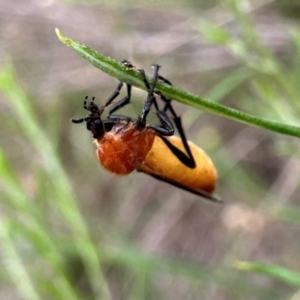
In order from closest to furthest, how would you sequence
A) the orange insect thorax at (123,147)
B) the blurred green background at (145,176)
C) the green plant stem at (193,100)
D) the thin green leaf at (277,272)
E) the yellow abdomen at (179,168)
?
the green plant stem at (193,100)
the thin green leaf at (277,272)
the orange insect thorax at (123,147)
the yellow abdomen at (179,168)
the blurred green background at (145,176)

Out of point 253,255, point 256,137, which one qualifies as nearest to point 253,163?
point 256,137

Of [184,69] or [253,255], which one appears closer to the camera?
[184,69]

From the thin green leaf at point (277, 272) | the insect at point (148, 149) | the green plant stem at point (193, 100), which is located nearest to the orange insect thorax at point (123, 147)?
the insect at point (148, 149)

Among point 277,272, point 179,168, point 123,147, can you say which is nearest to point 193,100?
point 277,272

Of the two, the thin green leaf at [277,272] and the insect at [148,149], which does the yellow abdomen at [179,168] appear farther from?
the thin green leaf at [277,272]

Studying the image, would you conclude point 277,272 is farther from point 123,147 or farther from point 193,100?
point 123,147

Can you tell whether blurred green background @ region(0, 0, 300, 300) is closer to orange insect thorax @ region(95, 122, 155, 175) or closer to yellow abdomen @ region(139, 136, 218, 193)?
yellow abdomen @ region(139, 136, 218, 193)

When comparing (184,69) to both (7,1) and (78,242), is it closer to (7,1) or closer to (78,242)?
(7,1)
